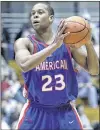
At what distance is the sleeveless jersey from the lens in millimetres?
3842

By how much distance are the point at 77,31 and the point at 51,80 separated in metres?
0.57

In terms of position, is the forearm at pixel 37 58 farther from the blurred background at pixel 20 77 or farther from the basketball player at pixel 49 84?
the blurred background at pixel 20 77

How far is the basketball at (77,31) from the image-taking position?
11.5ft

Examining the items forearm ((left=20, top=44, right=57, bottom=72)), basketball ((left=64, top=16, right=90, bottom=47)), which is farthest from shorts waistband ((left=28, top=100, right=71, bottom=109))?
basketball ((left=64, top=16, right=90, bottom=47))

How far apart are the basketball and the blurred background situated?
314 centimetres

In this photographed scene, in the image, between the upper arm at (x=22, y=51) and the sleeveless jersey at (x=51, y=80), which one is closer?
the upper arm at (x=22, y=51)

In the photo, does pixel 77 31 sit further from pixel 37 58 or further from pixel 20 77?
pixel 20 77

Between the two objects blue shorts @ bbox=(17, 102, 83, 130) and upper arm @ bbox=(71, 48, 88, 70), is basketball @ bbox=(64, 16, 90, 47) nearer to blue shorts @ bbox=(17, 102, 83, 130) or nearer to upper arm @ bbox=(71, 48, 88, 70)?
upper arm @ bbox=(71, 48, 88, 70)

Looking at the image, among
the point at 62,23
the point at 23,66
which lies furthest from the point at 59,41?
the point at 23,66

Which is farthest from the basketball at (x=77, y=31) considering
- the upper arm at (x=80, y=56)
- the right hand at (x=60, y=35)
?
the upper arm at (x=80, y=56)

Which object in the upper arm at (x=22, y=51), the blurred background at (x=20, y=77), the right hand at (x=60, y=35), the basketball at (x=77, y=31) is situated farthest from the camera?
the blurred background at (x=20, y=77)

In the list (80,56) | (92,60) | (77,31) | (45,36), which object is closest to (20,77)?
(45,36)

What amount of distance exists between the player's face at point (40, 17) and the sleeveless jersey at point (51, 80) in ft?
0.55

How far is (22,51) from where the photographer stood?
373 centimetres
